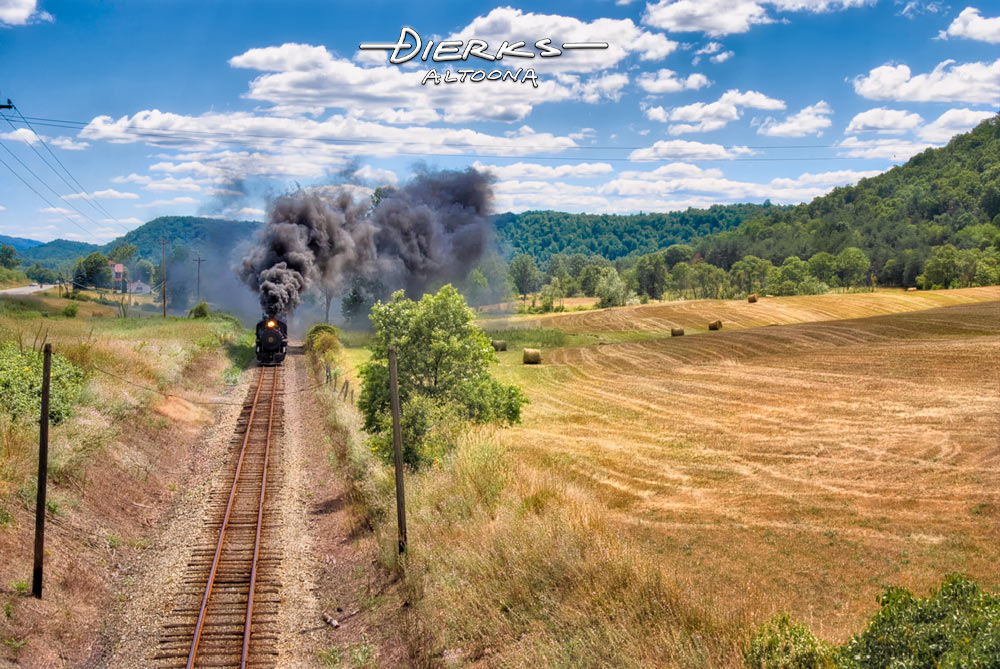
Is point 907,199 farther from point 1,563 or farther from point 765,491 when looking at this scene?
point 1,563

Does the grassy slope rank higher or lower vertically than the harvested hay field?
lower

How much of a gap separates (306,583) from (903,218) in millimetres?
169562

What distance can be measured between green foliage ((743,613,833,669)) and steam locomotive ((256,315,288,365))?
44.7 metres

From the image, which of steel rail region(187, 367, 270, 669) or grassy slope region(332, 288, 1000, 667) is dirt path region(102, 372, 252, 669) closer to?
steel rail region(187, 367, 270, 669)

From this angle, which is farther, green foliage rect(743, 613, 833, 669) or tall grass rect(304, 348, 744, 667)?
tall grass rect(304, 348, 744, 667)

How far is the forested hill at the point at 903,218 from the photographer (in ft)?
441

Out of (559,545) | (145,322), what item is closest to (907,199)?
(145,322)

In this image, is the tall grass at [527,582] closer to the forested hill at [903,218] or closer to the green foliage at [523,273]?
the forested hill at [903,218]

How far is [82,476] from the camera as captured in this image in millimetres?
20703

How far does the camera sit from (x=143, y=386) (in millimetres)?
32719

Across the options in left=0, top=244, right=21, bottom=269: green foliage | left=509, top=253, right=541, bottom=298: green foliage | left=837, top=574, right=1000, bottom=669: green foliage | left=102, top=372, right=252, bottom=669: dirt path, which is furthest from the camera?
left=0, top=244, right=21, bottom=269: green foliage

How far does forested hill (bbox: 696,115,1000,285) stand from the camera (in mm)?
134375

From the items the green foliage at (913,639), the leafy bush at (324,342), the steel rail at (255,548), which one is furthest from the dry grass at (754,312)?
the green foliage at (913,639)

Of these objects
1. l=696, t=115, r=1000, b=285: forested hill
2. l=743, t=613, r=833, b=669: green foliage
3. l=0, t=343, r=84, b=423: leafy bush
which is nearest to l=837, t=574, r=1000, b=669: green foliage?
l=743, t=613, r=833, b=669: green foliage
